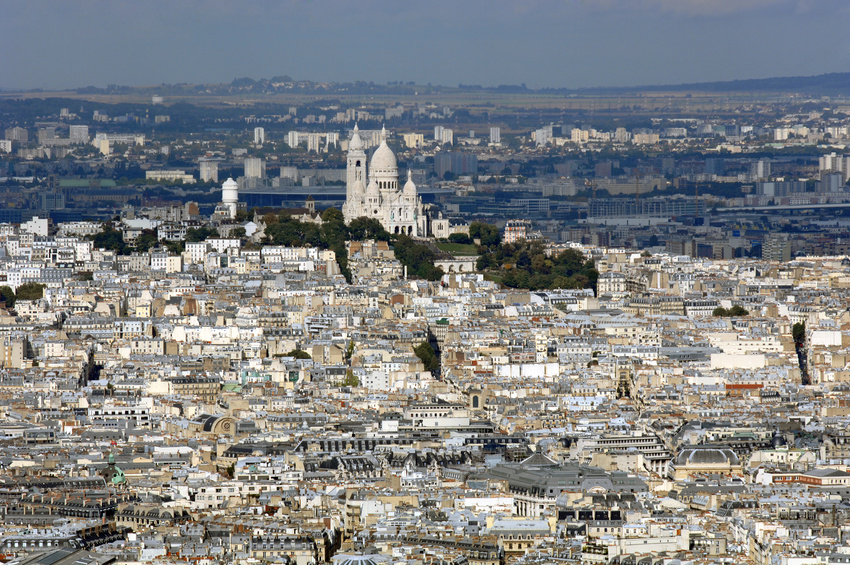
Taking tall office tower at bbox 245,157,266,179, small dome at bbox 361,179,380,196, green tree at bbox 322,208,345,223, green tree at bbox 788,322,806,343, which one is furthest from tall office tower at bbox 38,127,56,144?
green tree at bbox 788,322,806,343

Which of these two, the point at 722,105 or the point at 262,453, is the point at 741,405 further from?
the point at 722,105

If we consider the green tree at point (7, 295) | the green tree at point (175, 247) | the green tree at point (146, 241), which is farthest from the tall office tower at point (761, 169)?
the green tree at point (7, 295)

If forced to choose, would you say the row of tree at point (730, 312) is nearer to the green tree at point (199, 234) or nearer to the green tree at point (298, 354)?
the green tree at point (298, 354)

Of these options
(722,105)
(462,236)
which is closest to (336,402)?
(462,236)

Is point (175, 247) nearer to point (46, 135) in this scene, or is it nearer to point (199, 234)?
point (199, 234)

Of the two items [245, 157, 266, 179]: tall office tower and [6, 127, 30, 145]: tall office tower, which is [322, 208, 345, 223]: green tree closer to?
[245, 157, 266, 179]: tall office tower

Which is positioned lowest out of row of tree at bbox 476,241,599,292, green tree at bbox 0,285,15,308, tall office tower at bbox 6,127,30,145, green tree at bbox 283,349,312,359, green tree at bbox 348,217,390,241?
green tree at bbox 283,349,312,359
